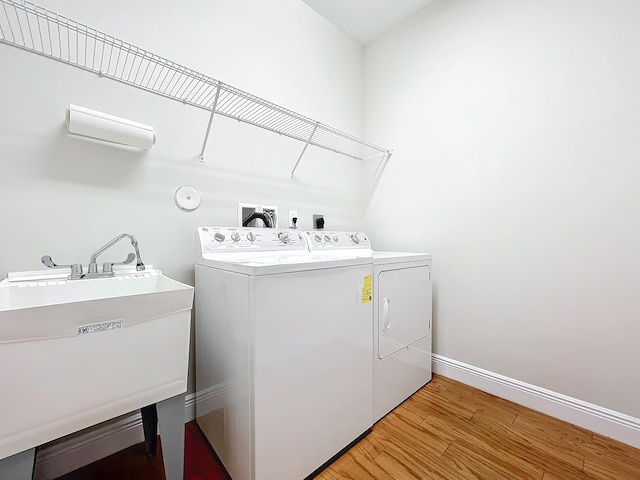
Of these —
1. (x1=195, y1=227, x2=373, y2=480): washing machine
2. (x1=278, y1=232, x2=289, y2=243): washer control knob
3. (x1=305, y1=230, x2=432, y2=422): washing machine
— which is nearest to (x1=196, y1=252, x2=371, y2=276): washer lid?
(x1=195, y1=227, x2=373, y2=480): washing machine

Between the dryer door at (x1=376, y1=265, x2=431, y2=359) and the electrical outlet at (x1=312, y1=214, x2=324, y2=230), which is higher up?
the electrical outlet at (x1=312, y1=214, x2=324, y2=230)

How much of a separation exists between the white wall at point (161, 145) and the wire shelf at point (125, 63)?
7 centimetres

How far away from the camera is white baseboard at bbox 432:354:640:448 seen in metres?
1.32

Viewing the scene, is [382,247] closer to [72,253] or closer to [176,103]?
[176,103]

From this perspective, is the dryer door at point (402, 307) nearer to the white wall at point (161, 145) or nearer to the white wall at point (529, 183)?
the white wall at point (529, 183)

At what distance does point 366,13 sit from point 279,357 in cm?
258

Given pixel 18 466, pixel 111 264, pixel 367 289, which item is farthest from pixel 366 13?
pixel 18 466

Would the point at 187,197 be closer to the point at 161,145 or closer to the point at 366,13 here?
the point at 161,145

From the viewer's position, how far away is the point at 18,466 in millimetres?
675

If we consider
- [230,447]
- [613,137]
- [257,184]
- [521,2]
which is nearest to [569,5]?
[521,2]

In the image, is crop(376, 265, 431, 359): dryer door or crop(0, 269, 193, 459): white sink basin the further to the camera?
crop(376, 265, 431, 359): dryer door

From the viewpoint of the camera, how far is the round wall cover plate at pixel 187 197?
1.45 m

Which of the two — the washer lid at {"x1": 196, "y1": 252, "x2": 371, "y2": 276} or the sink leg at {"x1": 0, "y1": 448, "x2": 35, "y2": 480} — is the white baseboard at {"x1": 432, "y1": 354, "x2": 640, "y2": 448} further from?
the sink leg at {"x1": 0, "y1": 448, "x2": 35, "y2": 480}

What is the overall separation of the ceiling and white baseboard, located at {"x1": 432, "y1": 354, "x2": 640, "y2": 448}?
2.69 m
